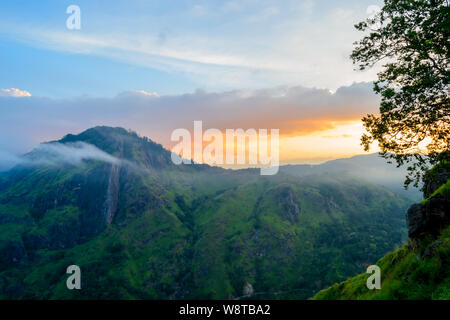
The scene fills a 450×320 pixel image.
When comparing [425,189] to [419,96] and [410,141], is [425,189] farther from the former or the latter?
[419,96]

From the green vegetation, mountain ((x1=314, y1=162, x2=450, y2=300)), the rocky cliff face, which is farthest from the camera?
the rocky cliff face

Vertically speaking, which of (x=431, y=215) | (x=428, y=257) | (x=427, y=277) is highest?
(x=431, y=215)

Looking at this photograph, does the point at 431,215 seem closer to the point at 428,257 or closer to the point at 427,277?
the point at 428,257

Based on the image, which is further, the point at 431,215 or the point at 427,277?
the point at 431,215

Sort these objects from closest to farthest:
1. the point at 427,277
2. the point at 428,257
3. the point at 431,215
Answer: the point at 427,277 → the point at 428,257 → the point at 431,215

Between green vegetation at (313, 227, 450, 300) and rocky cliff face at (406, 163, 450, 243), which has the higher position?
rocky cliff face at (406, 163, 450, 243)

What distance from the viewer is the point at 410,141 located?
1862cm

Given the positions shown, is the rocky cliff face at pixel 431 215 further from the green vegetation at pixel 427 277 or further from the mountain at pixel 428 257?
the green vegetation at pixel 427 277

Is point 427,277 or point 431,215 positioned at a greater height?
point 431,215

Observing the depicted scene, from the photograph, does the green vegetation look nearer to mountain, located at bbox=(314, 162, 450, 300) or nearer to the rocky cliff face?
mountain, located at bbox=(314, 162, 450, 300)

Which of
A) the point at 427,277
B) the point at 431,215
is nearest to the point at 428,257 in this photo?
the point at 427,277

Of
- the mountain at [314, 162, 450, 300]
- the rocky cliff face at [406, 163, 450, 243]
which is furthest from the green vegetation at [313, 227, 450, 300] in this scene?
the rocky cliff face at [406, 163, 450, 243]

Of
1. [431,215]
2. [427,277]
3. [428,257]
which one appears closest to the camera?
[427,277]
